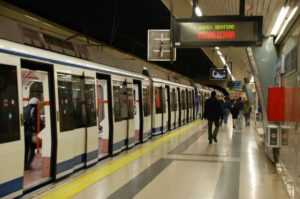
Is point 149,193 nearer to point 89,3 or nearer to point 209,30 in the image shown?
point 209,30

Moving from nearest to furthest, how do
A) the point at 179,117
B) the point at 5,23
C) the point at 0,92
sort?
the point at 0,92
the point at 5,23
the point at 179,117

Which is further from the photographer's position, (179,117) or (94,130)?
(179,117)

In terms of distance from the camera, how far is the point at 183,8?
11.4m

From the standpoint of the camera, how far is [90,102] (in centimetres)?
947

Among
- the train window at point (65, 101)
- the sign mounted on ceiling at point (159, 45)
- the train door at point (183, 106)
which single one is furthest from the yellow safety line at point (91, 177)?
the train door at point (183, 106)

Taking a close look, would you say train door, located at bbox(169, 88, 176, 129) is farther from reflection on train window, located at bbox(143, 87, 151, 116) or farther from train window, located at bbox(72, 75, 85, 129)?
train window, located at bbox(72, 75, 85, 129)

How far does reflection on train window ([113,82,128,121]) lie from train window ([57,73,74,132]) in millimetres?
2990

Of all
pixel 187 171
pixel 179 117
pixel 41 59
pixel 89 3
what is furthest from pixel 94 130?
pixel 179 117

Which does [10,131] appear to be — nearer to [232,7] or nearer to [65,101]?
[65,101]

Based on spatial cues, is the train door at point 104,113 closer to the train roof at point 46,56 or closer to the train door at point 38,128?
the train roof at point 46,56

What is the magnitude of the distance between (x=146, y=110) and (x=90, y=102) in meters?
6.19

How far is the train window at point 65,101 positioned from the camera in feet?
25.7

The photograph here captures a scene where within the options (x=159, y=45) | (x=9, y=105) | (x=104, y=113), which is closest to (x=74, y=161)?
(x=104, y=113)

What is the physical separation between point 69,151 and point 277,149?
479 centimetres
